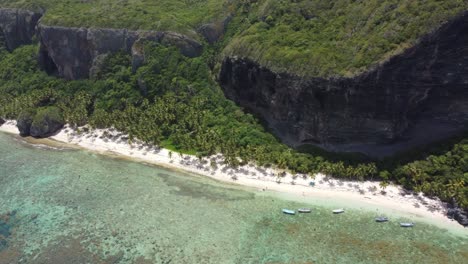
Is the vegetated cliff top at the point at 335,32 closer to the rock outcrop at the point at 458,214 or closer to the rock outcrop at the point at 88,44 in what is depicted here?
the rock outcrop at the point at 88,44

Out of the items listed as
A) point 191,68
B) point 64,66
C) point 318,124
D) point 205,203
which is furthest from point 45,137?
point 318,124

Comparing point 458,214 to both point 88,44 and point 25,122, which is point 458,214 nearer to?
point 25,122

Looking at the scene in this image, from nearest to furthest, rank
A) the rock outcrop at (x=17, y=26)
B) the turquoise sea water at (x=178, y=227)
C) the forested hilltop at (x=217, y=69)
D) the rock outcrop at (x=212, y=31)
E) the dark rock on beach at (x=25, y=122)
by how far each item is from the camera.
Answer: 1. the turquoise sea water at (x=178, y=227)
2. the forested hilltop at (x=217, y=69)
3. the dark rock on beach at (x=25, y=122)
4. the rock outcrop at (x=212, y=31)
5. the rock outcrop at (x=17, y=26)

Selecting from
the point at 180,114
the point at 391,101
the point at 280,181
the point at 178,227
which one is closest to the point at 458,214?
the point at 391,101

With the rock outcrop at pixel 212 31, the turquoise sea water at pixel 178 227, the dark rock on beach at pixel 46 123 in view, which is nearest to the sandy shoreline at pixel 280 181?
the turquoise sea water at pixel 178 227

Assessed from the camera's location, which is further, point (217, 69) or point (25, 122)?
point (217, 69)

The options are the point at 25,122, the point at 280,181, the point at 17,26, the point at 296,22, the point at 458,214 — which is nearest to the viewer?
the point at 458,214

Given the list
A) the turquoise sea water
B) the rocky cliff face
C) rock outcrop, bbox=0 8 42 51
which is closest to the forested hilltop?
the rocky cliff face
